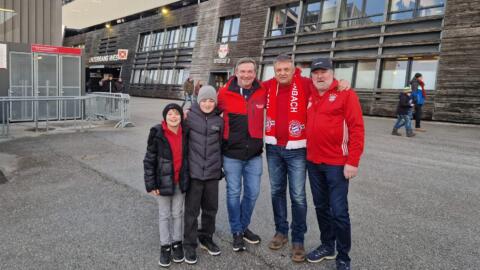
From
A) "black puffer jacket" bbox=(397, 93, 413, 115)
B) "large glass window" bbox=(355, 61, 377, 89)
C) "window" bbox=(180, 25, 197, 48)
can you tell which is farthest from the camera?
"window" bbox=(180, 25, 197, 48)

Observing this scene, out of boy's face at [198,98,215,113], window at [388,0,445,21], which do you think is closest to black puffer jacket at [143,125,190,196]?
boy's face at [198,98,215,113]

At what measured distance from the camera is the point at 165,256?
321 cm

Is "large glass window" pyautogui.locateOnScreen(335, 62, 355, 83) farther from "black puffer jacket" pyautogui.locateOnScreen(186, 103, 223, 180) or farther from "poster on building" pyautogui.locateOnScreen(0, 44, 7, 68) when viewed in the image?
"black puffer jacket" pyautogui.locateOnScreen(186, 103, 223, 180)

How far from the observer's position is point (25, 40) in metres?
14.4

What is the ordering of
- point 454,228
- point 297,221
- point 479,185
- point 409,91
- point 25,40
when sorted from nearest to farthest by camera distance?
point 297,221
point 454,228
point 479,185
point 409,91
point 25,40

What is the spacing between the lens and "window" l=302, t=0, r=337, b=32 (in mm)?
20531

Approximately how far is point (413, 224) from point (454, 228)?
17.8 inches

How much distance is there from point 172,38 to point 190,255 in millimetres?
32419

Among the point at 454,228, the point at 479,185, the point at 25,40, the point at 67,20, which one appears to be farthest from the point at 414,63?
the point at 67,20

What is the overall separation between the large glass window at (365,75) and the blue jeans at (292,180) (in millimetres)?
16318

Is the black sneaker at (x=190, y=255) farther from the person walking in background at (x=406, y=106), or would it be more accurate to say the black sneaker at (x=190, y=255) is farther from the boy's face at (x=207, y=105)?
the person walking in background at (x=406, y=106)

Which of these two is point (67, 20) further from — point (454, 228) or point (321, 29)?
point (454, 228)

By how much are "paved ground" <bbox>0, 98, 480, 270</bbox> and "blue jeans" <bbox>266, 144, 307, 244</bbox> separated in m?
0.34

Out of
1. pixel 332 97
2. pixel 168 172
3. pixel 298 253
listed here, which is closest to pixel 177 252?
pixel 168 172
